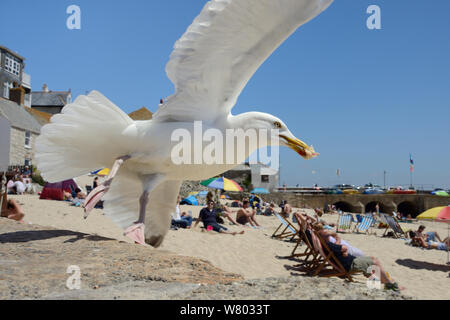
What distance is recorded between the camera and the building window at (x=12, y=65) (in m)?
29.0

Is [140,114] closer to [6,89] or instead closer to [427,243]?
[6,89]

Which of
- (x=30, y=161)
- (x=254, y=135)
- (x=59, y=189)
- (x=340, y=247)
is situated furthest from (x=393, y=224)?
(x=30, y=161)

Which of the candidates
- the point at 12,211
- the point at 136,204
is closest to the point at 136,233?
the point at 136,204

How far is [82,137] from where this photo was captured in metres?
3.86

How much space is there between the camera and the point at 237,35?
3.37 m

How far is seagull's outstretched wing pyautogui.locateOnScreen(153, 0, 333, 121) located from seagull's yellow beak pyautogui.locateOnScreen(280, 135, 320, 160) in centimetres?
75

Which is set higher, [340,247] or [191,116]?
[191,116]

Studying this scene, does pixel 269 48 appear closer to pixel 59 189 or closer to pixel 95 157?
pixel 95 157

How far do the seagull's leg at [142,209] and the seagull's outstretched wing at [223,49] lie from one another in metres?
0.67

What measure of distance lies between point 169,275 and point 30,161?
2508 cm

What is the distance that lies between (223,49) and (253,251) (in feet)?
15.8

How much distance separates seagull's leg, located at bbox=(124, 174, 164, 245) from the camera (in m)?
3.21

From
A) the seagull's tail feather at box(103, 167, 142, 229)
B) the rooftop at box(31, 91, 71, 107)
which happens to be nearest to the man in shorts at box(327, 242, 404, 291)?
the seagull's tail feather at box(103, 167, 142, 229)

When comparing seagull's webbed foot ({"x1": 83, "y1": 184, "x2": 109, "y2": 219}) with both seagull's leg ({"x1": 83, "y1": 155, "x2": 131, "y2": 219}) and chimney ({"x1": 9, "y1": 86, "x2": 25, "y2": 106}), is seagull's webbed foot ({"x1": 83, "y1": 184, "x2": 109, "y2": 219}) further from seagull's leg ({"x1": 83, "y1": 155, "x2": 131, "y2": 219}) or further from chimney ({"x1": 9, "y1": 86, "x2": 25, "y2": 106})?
chimney ({"x1": 9, "y1": 86, "x2": 25, "y2": 106})
